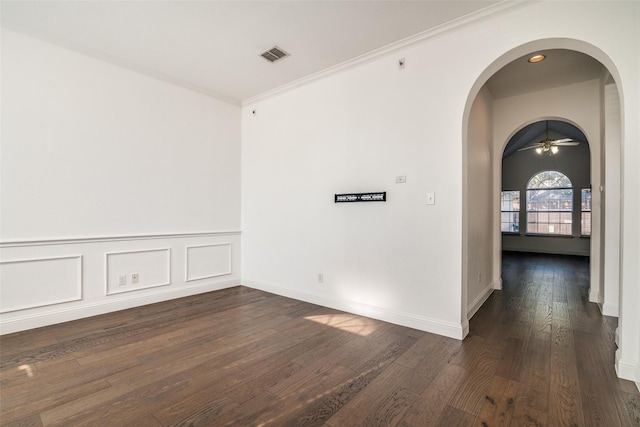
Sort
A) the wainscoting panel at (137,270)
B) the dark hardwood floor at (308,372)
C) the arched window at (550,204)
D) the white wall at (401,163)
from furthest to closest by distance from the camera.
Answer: the arched window at (550,204) → the wainscoting panel at (137,270) → the white wall at (401,163) → the dark hardwood floor at (308,372)

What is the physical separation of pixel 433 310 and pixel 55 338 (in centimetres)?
363

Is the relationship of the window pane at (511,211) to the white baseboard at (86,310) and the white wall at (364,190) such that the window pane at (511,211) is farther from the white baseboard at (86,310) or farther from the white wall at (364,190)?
the white baseboard at (86,310)

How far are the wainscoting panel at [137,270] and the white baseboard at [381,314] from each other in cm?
147

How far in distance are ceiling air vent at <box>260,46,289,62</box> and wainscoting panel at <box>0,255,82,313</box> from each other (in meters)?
3.07

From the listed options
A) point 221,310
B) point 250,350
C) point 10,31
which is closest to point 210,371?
point 250,350

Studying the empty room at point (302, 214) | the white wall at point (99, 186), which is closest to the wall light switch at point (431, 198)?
the empty room at point (302, 214)

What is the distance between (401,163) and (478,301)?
6.94 ft

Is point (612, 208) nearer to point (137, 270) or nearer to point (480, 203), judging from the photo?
point (480, 203)

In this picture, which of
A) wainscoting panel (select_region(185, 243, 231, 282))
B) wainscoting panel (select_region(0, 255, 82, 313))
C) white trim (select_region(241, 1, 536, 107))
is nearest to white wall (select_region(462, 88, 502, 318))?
white trim (select_region(241, 1, 536, 107))

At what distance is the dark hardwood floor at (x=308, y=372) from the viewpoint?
1724 mm

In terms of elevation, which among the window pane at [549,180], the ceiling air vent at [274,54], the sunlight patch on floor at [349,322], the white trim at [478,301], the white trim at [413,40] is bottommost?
the sunlight patch on floor at [349,322]

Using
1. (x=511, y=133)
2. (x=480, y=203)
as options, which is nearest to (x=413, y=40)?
(x=480, y=203)

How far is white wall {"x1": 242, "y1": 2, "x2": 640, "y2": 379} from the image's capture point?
7.26ft

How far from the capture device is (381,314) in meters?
3.26
